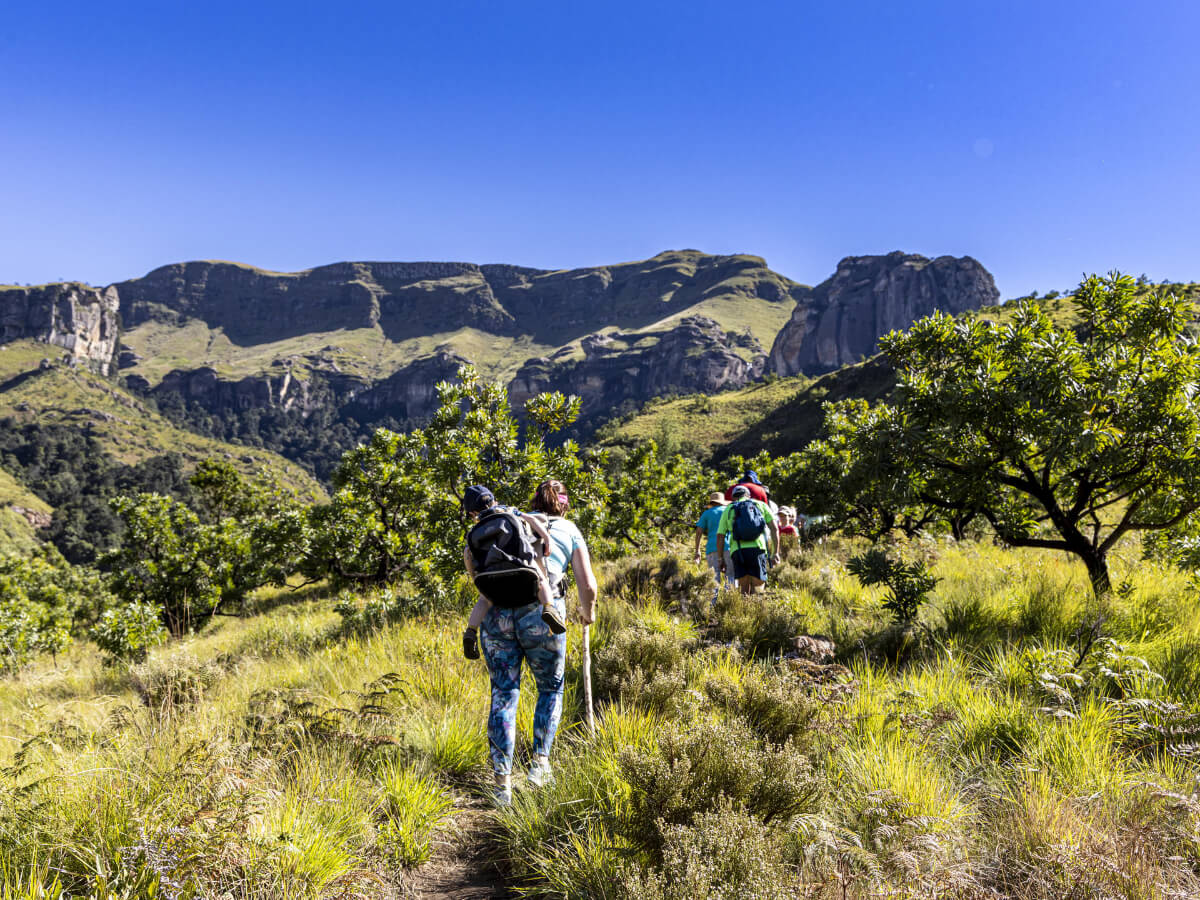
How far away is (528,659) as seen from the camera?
380 cm

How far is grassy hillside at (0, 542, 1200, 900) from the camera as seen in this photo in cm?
233

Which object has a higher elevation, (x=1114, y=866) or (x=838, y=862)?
(x=1114, y=866)

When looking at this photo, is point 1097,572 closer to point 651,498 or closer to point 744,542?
point 744,542

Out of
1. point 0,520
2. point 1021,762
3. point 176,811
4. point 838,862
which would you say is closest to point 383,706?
point 176,811

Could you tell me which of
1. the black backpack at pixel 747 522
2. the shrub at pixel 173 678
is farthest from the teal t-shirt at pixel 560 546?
the black backpack at pixel 747 522

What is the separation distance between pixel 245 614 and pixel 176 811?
18.7m

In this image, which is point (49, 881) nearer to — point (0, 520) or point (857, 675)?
point (857, 675)

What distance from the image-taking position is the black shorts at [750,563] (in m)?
7.52

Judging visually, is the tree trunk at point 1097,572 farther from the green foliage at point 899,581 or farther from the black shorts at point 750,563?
the black shorts at point 750,563

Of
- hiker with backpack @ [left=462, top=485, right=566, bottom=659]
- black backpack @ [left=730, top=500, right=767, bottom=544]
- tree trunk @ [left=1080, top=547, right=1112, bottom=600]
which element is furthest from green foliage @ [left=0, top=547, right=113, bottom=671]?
tree trunk @ [left=1080, top=547, right=1112, bottom=600]

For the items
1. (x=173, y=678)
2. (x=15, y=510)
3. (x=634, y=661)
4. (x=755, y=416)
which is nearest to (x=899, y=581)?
(x=634, y=661)

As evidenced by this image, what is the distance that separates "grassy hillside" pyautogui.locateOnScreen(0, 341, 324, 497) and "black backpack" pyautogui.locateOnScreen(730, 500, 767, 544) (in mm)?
155767

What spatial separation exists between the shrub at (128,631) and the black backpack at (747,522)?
1030cm

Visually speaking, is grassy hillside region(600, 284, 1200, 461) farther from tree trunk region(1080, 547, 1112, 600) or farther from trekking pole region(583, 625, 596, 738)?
trekking pole region(583, 625, 596, 738)
